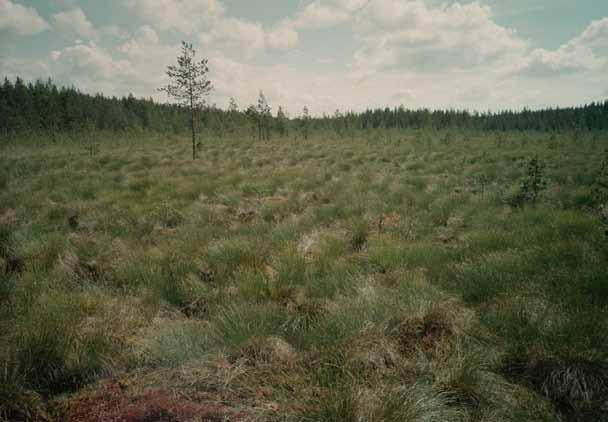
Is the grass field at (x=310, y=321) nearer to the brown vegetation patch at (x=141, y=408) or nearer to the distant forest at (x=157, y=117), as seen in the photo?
the brown vegetation patch at (x=141, y=408)

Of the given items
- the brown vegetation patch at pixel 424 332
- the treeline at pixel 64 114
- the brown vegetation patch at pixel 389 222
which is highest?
the treeline at pixel 64 114

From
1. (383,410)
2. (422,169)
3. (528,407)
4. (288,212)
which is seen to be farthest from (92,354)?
(422,169)

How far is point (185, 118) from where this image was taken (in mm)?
75812

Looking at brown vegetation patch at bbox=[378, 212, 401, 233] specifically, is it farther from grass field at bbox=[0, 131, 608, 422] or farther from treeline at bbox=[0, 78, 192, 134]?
treeline at bbox=[0, 78, 192, 134]

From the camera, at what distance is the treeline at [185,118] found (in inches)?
2018

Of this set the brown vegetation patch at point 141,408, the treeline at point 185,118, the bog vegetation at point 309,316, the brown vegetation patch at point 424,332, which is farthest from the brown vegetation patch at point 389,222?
the treeline at point 185,118

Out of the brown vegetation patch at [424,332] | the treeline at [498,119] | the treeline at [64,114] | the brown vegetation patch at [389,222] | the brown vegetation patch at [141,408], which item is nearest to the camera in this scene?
the brown vegetation patch at [141,408]

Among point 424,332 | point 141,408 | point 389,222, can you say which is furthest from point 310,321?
point 389,222

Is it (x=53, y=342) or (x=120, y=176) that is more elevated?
(x=120, y=176)

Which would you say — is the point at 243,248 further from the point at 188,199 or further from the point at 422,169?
the point at 422,169

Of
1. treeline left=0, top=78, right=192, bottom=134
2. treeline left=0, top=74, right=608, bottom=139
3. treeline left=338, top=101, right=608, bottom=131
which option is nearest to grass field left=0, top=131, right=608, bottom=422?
treeline left=0, top=74, right=608, bottom=139

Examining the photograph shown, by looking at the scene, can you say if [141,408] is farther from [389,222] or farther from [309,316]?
[389,222]

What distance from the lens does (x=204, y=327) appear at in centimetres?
285

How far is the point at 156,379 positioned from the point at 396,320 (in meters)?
1.83
